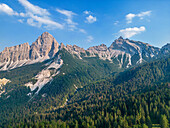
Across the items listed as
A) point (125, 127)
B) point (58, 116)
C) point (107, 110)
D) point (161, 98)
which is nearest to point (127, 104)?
point (107, 110)

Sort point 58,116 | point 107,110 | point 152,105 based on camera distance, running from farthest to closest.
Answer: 1. point 58,116
2. point 107,110
3. point 152,105

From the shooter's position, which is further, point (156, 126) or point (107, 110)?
point (107, 110)

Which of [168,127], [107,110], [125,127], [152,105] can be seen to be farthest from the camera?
[107,110]

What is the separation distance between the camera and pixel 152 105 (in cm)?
10700

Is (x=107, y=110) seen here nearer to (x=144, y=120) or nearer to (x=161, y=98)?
(x=144, y=120)

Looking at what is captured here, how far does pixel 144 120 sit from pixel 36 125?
8561 cm

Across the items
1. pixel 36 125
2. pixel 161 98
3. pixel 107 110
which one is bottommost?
pixel 36 125

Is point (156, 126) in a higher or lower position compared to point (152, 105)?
lower

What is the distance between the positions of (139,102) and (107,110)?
28872 mm

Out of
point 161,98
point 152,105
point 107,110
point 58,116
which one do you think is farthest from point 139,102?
point 58,116

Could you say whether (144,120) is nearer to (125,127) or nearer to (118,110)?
(125,127)

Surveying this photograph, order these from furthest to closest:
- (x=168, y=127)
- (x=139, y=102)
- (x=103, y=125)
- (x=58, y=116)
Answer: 1. (x=58, y=116)
2. (x=139, y=102)
3. (x=103, y=125)
4. (x=168, y=127)

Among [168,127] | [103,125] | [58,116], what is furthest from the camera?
[58,116]

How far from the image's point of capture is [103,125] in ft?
326
